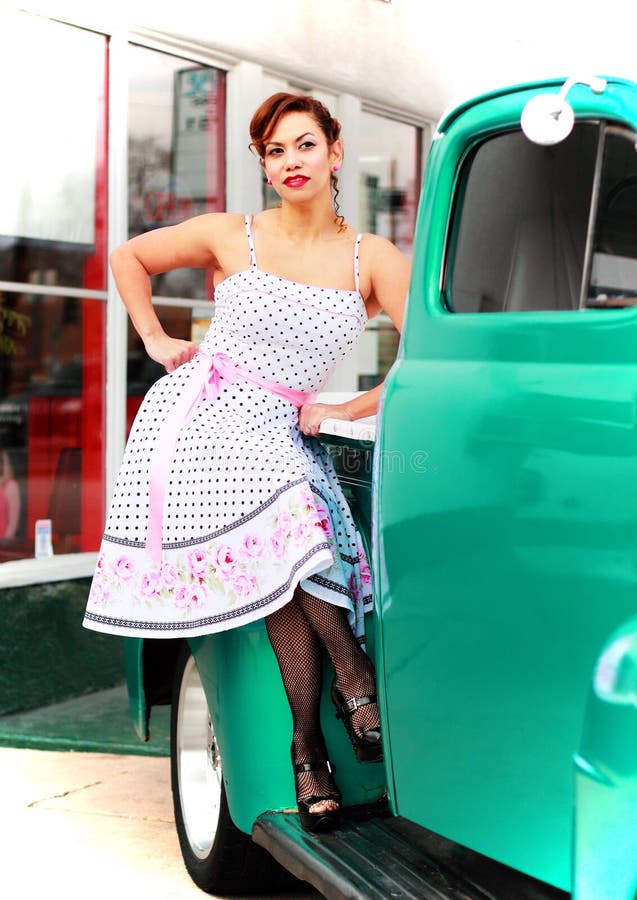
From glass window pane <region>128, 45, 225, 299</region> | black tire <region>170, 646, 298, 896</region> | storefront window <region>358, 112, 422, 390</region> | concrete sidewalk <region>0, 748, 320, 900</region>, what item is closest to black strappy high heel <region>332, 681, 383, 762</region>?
black tire <region>170, 646, 298, 896</region>

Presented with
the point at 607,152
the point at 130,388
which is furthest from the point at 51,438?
the point at 607,152

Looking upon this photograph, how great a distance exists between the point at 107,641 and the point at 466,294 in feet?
14.4

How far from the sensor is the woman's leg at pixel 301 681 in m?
3.43

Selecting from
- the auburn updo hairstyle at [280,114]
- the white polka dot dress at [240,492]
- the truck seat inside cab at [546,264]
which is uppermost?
the auburn updo hairstyle at [280,114]

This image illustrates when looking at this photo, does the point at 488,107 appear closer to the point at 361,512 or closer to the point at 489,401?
the point at 489,401

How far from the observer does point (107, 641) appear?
6.93 m

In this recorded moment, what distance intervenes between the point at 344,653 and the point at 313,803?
1.21ft

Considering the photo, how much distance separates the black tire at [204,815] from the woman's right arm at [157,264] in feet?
3.07

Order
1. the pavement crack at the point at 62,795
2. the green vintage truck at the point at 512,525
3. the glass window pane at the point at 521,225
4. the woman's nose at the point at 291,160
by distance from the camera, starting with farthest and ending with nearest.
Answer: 1. the pavement crack at the point at 62,795
2. the woman's nose at the point at 291,160
3. the glass window pane at the point at 521,225
4. the green vintage truck at the point at 512,525

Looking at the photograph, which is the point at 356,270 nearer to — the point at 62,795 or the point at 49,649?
the point at 62,795

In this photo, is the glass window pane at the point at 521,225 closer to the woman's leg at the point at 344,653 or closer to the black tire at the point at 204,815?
the woman's leg at the point at 344,653

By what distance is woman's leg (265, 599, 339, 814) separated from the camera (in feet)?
11.2

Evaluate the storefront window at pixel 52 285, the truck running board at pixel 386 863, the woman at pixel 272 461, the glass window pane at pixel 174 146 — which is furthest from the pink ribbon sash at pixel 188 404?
the glass window pane at pixel 174 146

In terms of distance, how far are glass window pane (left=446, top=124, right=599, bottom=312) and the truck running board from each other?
1147 mm
